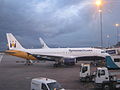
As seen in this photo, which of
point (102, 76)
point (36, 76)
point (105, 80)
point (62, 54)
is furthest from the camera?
point (62, 54)

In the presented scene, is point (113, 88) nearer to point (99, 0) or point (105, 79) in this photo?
point (105, 79)

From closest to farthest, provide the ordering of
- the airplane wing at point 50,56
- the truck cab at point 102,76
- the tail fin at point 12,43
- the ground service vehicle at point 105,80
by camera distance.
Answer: the ground service vehicle at point 105,80, the truck cab at point 102,76, the airplane wing at point 50,56, the tail fin at point 12,43

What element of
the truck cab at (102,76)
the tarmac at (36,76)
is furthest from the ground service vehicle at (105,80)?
the tarmac at (36,76)

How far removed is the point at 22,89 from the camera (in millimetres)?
22125

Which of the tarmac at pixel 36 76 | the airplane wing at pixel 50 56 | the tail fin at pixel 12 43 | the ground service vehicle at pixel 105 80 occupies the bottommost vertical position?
the tarmac at pixel 36 76

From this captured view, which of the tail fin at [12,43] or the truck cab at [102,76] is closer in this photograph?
the truck cab at [102,76]

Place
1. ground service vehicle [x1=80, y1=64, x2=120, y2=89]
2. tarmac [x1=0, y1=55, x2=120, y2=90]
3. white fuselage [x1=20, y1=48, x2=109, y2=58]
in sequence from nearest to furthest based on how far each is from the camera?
ground service vehicle [x1=80, y1=64, x2=120, y2=89] → tarmac [x1=0, y1=55, x2=120, y2=90] → white fuselage [x1=20, y1=48, x2=109, y2=58]

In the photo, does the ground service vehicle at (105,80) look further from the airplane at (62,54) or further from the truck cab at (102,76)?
the airplane at (62,54)

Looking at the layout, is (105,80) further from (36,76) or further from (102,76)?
(36,76)

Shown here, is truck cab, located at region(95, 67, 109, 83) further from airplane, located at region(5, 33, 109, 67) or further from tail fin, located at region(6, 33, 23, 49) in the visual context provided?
tail fin, located at region(6, 33, 23, 49)

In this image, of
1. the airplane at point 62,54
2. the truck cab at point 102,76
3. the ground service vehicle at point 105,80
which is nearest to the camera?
the ground service vehicle at point 105,80

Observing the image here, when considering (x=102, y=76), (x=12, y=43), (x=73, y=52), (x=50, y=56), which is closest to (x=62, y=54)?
(x=73, y=52)

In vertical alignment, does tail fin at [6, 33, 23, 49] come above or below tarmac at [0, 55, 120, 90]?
above

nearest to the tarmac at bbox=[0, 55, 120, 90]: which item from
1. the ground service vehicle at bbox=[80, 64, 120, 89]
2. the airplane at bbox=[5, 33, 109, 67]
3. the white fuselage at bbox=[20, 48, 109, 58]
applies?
the ground service vehicle at bbox=[80, 64, 120, 89]
